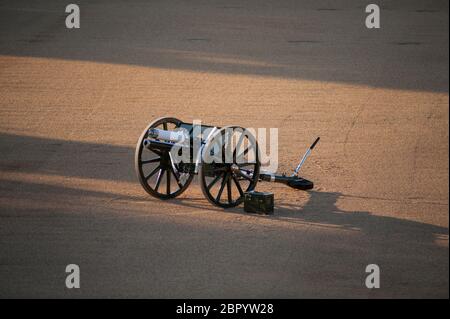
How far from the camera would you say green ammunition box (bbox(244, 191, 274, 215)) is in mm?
10062

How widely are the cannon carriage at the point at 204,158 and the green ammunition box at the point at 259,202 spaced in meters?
0.15

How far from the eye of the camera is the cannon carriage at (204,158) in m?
9.88

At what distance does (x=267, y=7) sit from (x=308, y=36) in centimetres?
252

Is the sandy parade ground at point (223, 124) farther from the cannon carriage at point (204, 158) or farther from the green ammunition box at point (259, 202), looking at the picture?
the cannon carriage at point (204, 158)

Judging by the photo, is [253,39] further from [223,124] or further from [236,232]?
[236,232]

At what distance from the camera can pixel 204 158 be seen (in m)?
9.70

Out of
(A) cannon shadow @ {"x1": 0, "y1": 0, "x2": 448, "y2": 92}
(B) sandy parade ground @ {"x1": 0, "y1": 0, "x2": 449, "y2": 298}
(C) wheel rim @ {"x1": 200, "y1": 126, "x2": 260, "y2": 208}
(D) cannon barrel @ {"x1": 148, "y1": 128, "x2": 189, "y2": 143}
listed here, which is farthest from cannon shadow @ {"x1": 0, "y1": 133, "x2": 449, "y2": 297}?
(A) cannon shadow @ {"x1": 0, "y1": 0, "x2": 448, "y2": 92}

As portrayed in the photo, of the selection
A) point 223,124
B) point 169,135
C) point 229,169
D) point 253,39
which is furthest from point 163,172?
point 253,39

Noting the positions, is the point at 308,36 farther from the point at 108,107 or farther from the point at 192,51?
the point at 108,107

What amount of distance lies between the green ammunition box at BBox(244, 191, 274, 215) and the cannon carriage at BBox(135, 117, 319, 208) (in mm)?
153

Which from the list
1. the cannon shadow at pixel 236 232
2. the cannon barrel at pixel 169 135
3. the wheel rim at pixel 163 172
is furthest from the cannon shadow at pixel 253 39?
the cannon barrel at pixel 169 135

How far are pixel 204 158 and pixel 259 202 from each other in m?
0.86

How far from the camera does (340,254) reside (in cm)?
913

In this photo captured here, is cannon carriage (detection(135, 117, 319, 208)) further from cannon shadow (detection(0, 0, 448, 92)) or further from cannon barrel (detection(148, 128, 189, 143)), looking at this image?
cannon shadow (detection(0, 0, 448, 92))
